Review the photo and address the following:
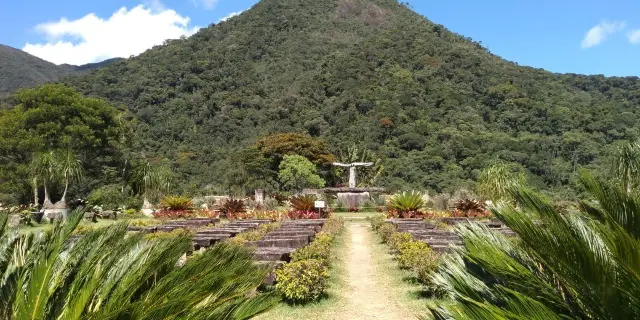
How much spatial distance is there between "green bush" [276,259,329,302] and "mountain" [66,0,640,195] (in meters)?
32.3

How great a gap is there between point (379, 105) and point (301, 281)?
153 ft

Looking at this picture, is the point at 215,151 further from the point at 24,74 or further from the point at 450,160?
the point at 24,74

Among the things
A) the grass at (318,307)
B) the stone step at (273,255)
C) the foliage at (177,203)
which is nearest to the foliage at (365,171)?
the foliage at (177,203)

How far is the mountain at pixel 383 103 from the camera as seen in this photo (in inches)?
1649

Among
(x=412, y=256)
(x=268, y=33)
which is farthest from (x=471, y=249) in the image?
(x=268, y=33)

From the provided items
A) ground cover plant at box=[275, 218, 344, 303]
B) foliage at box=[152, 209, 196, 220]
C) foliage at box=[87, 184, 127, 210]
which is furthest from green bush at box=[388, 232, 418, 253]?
foliage at box=[87, 184, 127, 210]

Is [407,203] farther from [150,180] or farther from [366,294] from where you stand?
[150,180]

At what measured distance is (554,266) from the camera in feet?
7.45

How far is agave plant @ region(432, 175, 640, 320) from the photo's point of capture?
2049 mm

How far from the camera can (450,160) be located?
137 feet

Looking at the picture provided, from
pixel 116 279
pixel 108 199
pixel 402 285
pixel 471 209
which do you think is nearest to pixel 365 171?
pixel 471 209

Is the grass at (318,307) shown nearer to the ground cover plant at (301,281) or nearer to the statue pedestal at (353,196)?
the ground cover plant at (301,281)

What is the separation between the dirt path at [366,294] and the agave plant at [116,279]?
364cm

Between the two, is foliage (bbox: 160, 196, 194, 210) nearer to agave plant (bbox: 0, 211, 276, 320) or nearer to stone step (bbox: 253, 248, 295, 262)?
stone step (bbox: 253, 248, 295, 262)
